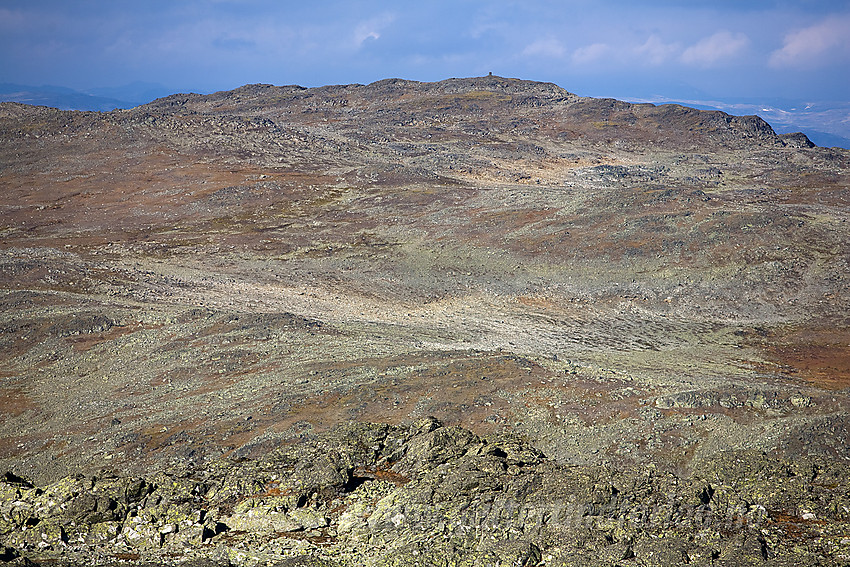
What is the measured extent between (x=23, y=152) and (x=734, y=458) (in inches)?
2938

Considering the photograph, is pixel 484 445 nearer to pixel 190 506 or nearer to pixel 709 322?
pixel 190 506

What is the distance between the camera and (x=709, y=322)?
30516mm

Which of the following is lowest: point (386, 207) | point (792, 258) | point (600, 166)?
point (792, 258)

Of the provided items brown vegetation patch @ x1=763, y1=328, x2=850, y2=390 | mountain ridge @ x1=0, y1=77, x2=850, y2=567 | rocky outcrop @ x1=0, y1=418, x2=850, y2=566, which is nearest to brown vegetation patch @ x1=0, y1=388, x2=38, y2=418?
mountain ridge @ x1=0, y1=77, x2=850, y2=567

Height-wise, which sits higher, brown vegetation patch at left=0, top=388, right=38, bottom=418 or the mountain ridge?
the mountain ridge

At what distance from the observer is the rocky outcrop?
9992mm

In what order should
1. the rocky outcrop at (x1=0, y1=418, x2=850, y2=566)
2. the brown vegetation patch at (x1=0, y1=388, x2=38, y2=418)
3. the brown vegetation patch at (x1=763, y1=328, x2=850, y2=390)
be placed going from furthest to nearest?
the brown vegetation patch at (x1=763, y1=328, x2=850, y2=390), the brown vegetation patch at (x1=0, y1=388, x2=38, y2=418), the rocky outcrop at (x1=0, y1=418, x2=850, y2=566)

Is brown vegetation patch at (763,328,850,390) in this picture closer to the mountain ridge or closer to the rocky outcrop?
the mountain ridge

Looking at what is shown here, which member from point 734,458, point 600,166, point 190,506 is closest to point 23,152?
point 600,166

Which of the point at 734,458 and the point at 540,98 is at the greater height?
the point at 540,98

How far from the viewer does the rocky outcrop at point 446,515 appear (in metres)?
9.99

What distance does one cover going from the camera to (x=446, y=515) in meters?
11.2

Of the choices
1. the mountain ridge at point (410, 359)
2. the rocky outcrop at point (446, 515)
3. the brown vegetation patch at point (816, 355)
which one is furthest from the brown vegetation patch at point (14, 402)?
the brown vegetation patch at point (816, 355)

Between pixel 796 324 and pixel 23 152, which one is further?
pixel 23 152
